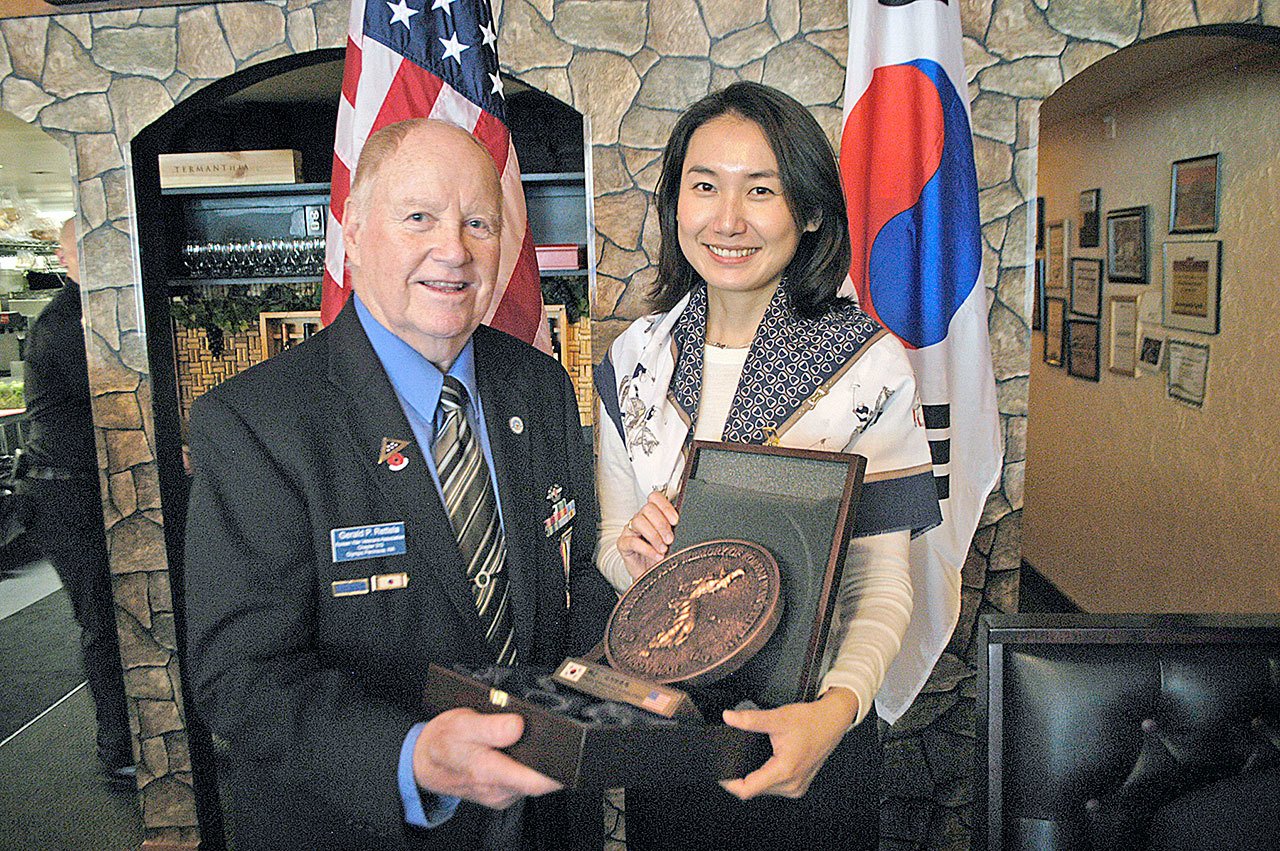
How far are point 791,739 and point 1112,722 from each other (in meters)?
0.70

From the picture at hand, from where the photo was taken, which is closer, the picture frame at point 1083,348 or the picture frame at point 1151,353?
the picture frame at point 1151,353

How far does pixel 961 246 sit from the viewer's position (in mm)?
2473

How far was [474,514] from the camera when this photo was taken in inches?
54.2

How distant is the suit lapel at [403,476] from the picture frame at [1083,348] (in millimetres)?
5062

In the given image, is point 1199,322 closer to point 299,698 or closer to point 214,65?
point 214,65

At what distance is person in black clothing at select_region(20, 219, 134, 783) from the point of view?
3070 mm

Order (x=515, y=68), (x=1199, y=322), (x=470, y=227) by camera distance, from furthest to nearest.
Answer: (x=1199, y=322)
(x=515, y=68)
(x=470, y=227)

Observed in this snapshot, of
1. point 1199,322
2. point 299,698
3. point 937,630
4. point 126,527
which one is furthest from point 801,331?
point 1199,322

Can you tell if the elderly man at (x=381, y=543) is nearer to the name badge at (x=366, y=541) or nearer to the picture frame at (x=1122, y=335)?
the name badge at (x=366, y=541)

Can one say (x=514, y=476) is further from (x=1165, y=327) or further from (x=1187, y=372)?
(x=1165, y=327)

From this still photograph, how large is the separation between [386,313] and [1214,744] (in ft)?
4.57

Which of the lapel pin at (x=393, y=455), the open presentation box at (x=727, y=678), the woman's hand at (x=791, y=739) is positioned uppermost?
the lapel pin at (x=393, y=455)

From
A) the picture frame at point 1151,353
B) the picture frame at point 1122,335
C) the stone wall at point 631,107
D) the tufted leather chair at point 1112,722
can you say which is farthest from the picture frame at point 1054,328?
the tufted leather chair at point 1112,722

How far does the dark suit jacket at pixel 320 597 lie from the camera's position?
1194mm
